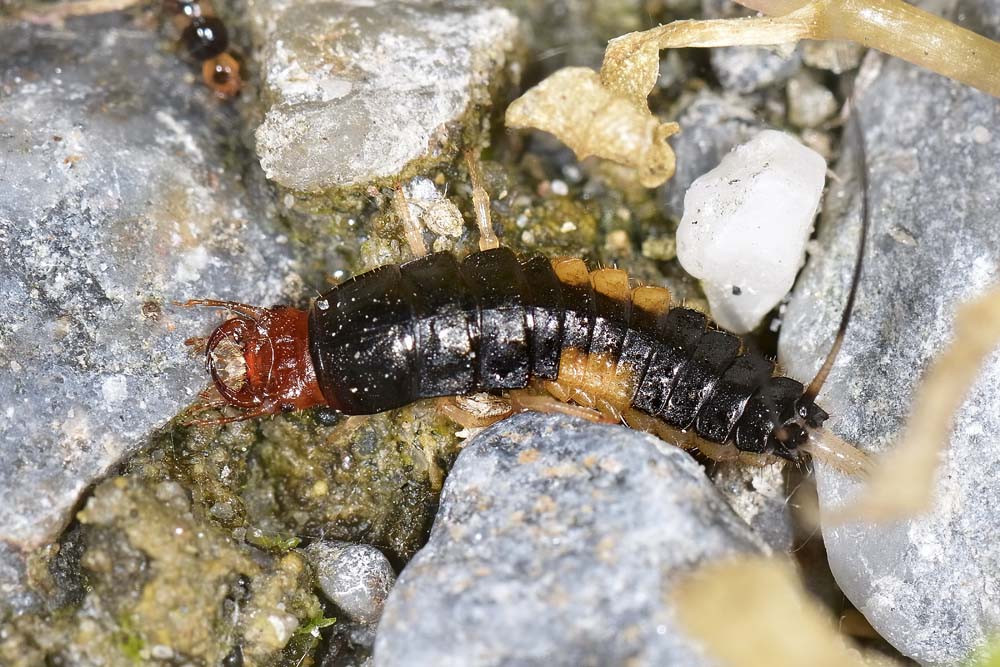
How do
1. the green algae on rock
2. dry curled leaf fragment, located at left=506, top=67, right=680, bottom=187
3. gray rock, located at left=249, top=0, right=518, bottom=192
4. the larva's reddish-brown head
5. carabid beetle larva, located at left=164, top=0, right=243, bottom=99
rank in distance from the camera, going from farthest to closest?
carabid beetle larva, located at left=164, top=0, right=243, bottom=99, gray rock, located at left=249, top=0, right=518, bottom=192, dry curled leaf fragment, located at left=506, top=67, right=680, bottom=187, the larva's reddish-brown head, the green algae on rock

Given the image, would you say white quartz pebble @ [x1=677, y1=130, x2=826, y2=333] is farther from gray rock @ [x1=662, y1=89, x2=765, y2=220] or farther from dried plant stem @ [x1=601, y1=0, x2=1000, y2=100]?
dried plant stem @ [x1=601, y1=0, x2=1000, y2=100]

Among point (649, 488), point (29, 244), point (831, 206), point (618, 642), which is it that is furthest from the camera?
point (831, 206)

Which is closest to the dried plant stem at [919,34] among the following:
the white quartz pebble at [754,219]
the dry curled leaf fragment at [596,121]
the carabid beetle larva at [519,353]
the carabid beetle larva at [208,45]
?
the white quartz pebble at [754,219]

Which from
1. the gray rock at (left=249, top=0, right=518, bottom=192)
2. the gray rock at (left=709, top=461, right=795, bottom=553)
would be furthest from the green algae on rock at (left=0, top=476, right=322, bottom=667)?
the gray rock at (left=709, top=461, right=795, bottom=553)

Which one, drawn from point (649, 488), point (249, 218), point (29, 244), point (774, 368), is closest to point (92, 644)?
point (29, 244)

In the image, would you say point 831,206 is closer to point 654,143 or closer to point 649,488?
point 654,143
